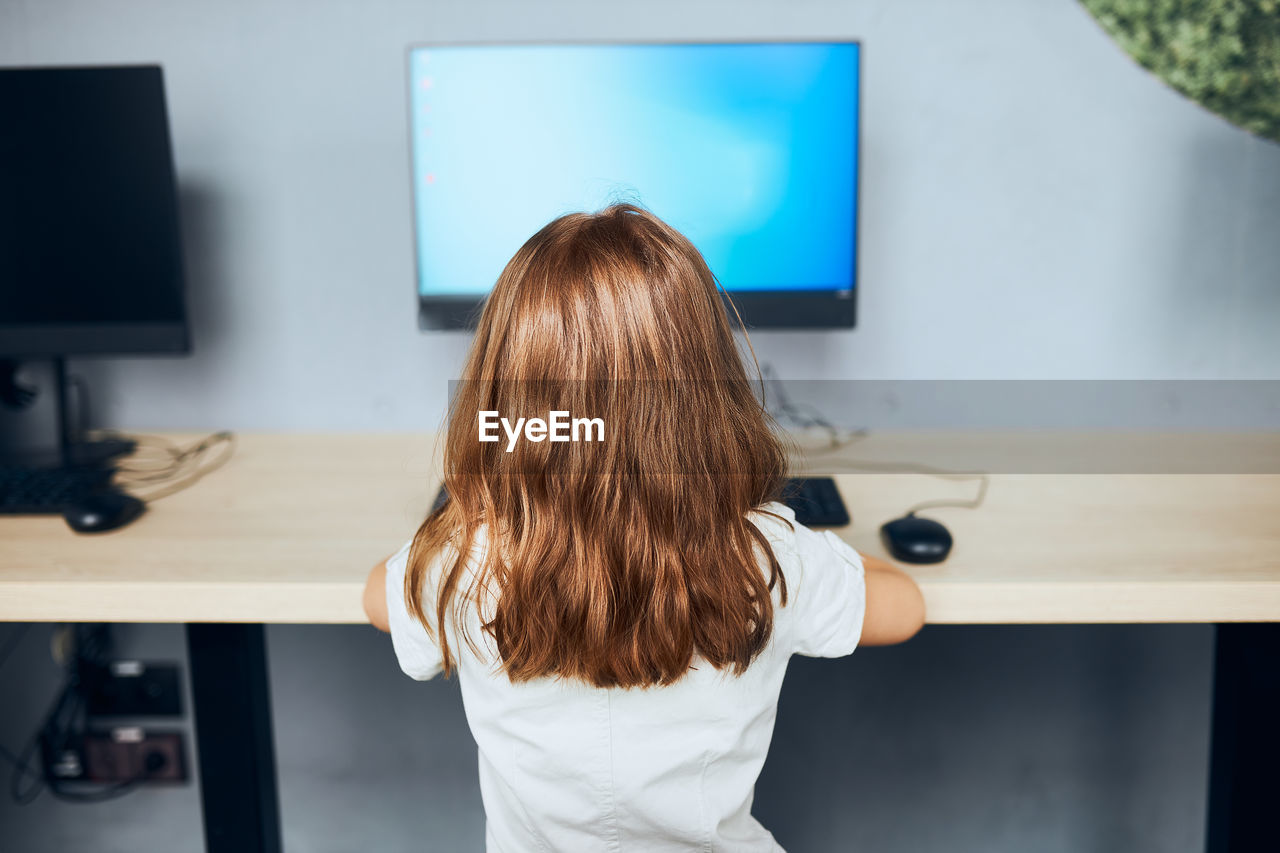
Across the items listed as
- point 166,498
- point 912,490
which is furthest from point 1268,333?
point 166,498

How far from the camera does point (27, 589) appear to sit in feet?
2.85

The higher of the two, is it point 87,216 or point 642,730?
point 87,216

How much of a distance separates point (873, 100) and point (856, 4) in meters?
0.14

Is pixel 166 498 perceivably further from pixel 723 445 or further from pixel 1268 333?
pixel 1268 333

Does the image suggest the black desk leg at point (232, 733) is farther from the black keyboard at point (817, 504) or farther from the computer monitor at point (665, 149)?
the black keyboard at point (817, 504)

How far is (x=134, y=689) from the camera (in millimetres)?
1505

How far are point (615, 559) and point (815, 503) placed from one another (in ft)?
1.24

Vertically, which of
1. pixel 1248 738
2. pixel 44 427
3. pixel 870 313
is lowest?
pixel 1248 738

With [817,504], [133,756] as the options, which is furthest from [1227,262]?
[133,756]

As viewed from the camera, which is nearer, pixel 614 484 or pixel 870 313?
pixel 614 484

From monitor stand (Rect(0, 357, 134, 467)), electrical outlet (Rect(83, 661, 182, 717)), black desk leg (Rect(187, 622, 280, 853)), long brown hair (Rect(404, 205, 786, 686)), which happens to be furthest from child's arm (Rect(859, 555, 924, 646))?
electrical outlet (Rect(83, 661, 182, 717))

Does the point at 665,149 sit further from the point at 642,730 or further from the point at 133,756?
the point at 133,756

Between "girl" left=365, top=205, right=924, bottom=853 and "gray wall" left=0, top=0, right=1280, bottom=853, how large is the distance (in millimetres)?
709

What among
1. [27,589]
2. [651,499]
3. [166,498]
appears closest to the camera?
[651,499]
